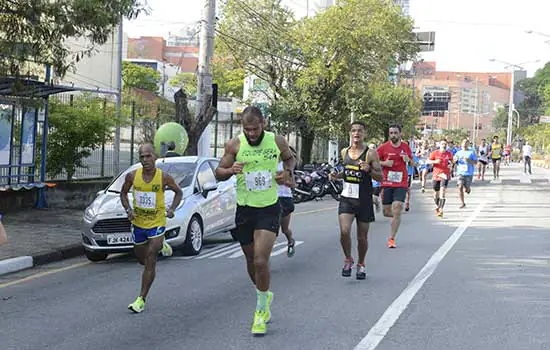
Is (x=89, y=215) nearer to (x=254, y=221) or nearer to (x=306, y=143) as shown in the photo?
(x=254, y=221)

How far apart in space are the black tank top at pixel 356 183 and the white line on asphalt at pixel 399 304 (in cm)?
119

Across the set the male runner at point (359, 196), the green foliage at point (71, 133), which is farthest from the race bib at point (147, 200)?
the green foliage at point (71, 133)

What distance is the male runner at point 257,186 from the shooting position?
696 centimetres

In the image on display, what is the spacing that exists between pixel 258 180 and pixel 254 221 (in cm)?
36

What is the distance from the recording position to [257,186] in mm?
7062

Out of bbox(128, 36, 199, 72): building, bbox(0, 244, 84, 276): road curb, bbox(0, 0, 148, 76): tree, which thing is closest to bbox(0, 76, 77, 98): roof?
bbox(0, 0, 148, 76): tree

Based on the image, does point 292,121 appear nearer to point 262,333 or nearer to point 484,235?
point 484,235

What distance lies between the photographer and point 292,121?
Result: 3350cm

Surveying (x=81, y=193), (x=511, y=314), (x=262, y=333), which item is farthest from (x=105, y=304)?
(x=81, y=193)

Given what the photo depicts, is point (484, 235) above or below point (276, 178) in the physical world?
below

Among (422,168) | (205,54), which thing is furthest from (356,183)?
(422,168)

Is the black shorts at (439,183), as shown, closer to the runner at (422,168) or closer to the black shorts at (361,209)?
the runner at (422,168)

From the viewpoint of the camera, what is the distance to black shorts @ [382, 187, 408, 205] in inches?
502

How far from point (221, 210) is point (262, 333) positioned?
6.71 meters
